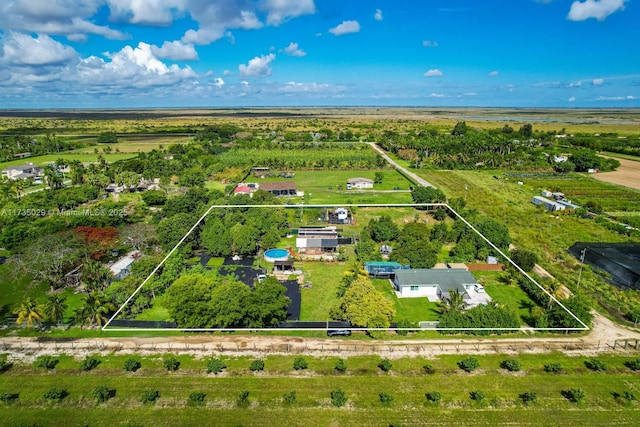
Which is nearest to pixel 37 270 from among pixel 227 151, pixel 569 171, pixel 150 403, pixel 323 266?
pixel 150 403

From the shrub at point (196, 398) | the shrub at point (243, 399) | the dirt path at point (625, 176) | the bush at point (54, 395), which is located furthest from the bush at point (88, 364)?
the dirt path at point (625, 176)

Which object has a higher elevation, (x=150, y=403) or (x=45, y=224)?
(x=45, y=224)

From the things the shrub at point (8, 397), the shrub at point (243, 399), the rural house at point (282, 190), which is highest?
the rural house at point (282, 190)

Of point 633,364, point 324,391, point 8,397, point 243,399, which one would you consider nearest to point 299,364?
point 324,391

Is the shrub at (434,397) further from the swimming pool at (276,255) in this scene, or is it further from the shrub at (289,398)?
the swimming pool at (276,255)

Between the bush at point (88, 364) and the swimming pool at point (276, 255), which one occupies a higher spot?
the swimming pool at point (276, 255)

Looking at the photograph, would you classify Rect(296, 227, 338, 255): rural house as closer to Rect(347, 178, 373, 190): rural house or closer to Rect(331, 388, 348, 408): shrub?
Rect(331, 388, 348, 408): shrub

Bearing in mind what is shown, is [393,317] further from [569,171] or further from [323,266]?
[569,171]
